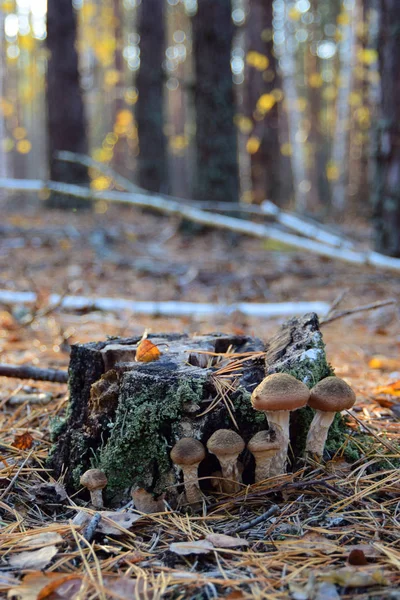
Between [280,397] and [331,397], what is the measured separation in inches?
9.2

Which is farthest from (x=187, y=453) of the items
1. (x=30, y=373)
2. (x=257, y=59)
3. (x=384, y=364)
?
(x=257, y=59)

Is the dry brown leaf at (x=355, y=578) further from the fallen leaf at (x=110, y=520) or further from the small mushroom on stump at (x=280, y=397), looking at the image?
the fallen leaf at (x=110, y=520)

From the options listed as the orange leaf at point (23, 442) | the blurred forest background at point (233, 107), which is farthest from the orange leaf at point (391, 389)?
the blurred forest background at point (233, 107)

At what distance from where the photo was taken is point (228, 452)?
6.48ft

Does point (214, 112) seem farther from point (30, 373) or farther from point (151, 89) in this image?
point (30, 373)

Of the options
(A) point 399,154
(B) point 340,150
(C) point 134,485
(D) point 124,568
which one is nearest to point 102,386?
(C) point 134,485

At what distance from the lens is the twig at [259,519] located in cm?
192

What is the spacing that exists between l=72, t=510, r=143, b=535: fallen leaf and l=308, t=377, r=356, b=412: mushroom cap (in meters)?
0.78

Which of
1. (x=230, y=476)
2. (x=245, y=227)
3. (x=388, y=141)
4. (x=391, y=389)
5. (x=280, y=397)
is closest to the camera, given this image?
(x=280, y=397)

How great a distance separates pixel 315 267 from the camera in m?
7.60

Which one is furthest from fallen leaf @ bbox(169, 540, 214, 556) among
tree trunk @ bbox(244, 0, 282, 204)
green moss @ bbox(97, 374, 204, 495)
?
tree trunk @ bbox(244, 0, 282, 204)

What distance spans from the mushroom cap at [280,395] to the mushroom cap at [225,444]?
0.15 m

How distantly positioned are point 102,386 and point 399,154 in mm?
5254

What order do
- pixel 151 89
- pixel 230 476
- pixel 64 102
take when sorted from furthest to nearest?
pixel 151 89 < pixel 64 102 < pixel 230 476
